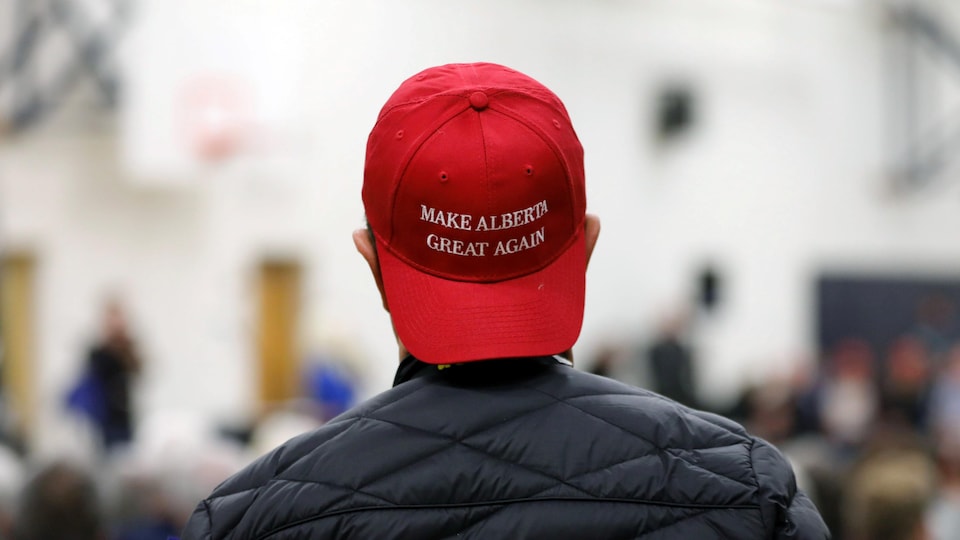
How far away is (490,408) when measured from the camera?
122 centimetres

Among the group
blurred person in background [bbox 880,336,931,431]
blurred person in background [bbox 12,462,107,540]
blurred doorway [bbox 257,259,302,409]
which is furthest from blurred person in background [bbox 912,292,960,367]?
blurred person in background [bbox 12,462,107,540]

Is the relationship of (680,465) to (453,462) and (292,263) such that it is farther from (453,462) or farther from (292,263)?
(292,263)

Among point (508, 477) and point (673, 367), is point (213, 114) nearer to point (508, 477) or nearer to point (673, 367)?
point (673, 367)

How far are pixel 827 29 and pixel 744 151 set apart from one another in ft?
6.96

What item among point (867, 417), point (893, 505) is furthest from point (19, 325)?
point (893, 505)

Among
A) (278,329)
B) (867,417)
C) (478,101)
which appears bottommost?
(867,417)

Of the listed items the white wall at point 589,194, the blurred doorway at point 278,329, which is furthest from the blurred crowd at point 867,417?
the blurred doorway at point 278,329

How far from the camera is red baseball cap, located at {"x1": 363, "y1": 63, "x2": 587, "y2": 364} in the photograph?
1.26 m

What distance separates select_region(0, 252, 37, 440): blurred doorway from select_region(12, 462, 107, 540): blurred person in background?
26.6ft

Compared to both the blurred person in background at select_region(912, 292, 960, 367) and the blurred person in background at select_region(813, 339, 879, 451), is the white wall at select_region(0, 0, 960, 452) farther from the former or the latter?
the blurred person in background at select_region(813, 339, 879, 451)

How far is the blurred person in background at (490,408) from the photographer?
1.18 m

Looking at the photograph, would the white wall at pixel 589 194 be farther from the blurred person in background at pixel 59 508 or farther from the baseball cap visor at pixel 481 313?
the baseball cap visor at pixel 481 313

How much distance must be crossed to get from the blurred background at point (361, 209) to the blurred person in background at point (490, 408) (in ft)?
11.3

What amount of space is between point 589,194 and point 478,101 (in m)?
11.3
